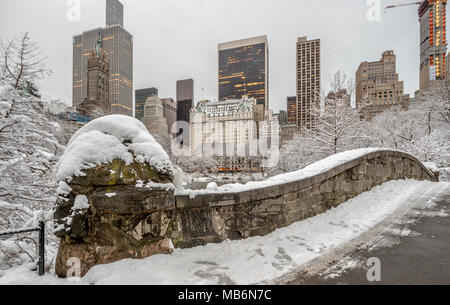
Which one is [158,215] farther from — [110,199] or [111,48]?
[111,48]

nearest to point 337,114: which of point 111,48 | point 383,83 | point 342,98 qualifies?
point 342,98

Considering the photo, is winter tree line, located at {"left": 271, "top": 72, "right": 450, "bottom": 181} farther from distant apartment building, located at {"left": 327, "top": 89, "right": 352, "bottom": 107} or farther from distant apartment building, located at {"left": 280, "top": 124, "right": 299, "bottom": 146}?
distant apartment building, located at {"left": 280, "top": 124, "right": 299, "bottom": 146}

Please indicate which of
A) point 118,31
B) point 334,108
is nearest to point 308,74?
point 118,31

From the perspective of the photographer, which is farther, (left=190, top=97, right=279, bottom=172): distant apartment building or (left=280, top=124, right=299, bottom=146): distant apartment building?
(left=190, top=97, right=279, bottom=172): distant apartment building

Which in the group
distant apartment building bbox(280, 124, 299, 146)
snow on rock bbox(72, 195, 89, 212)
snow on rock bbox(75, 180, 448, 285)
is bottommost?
snow on rock bbox(75, 180, 448, 285)

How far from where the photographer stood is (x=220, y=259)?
3.21 m

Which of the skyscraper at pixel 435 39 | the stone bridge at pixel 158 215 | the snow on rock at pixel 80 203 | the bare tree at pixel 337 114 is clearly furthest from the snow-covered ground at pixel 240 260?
the skyscraper at pixel 435 39

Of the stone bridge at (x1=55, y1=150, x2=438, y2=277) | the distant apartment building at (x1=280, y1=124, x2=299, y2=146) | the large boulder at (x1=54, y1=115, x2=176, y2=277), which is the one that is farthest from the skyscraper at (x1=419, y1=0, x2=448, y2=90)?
the large boulder at (x1=54, y1=115, x2=176, y2=277)

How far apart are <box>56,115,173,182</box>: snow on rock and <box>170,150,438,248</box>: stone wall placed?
0.83m

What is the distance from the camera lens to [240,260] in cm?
317

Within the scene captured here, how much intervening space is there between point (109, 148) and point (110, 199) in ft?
2.43

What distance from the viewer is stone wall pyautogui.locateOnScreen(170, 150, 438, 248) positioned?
3434mm
